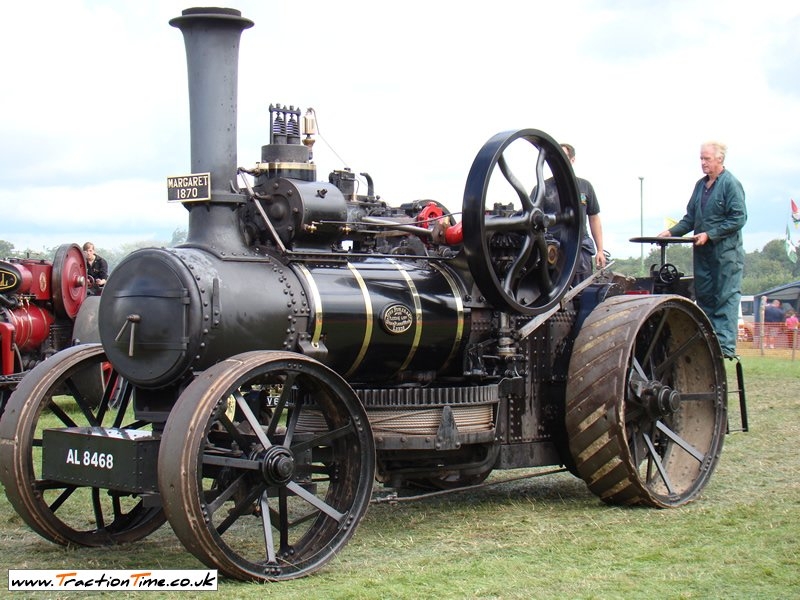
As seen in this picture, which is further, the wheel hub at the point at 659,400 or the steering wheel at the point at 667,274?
the steering wheel at the point at 667,274

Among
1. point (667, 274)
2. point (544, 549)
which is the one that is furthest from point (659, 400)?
point (544, 549)

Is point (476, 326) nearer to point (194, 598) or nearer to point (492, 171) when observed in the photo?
point (492, 171)

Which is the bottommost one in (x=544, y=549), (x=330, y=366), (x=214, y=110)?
(x=544, y=549)

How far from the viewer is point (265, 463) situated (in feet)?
17.5

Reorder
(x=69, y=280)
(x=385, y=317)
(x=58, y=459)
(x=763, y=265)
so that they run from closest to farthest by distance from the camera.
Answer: (x=58, y=459) → (x=385, y=317) → (x=69, y=280) → (x=763, y=265)

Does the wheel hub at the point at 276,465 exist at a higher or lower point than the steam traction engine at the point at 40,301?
lower

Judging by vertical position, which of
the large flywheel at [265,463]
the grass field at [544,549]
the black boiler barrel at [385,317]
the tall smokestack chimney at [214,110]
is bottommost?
the grass field at [544,549]

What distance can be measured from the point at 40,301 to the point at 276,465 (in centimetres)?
915

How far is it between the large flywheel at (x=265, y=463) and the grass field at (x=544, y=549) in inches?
6.9

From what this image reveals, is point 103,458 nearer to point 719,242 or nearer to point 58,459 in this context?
point 58,459

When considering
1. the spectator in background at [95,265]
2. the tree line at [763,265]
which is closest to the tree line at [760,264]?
the tree line at [763,265]

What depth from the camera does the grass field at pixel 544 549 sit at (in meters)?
4.98

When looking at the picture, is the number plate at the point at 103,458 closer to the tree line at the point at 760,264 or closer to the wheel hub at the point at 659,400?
the wheel hub at the point at 659,400

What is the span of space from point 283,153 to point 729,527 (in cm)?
316
